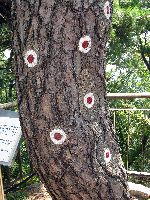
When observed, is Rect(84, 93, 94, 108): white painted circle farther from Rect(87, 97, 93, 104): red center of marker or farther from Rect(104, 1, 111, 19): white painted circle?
Rect(104, 1, 111, 19): white painted circle

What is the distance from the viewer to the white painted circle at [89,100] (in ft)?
5.09

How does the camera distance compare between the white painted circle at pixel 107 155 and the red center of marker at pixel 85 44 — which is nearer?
the red center of marker at pixel 85 44

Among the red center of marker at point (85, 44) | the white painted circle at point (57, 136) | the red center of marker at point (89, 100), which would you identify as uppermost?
the red center of marker at point (85, 44)

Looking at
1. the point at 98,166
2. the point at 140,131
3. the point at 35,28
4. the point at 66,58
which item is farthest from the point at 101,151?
the point at 140,131

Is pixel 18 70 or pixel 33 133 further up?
pixel 18 70

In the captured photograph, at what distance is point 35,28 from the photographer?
1474mm

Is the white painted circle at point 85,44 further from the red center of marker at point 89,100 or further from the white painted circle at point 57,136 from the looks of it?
the white painted circle at point 57,136

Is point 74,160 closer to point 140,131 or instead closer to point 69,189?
point 69,189

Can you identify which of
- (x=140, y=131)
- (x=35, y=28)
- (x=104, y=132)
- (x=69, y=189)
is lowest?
(x=140, y=131)

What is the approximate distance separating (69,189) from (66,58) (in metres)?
0.56

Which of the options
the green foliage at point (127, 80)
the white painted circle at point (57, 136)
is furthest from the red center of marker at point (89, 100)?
the green foliage at point (127, 80)

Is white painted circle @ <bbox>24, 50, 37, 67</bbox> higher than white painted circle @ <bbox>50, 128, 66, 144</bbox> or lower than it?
higher

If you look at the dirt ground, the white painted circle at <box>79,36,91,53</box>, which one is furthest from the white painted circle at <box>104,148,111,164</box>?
Result: the dirt ground

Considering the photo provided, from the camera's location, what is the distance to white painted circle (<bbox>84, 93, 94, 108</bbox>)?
155 cm
